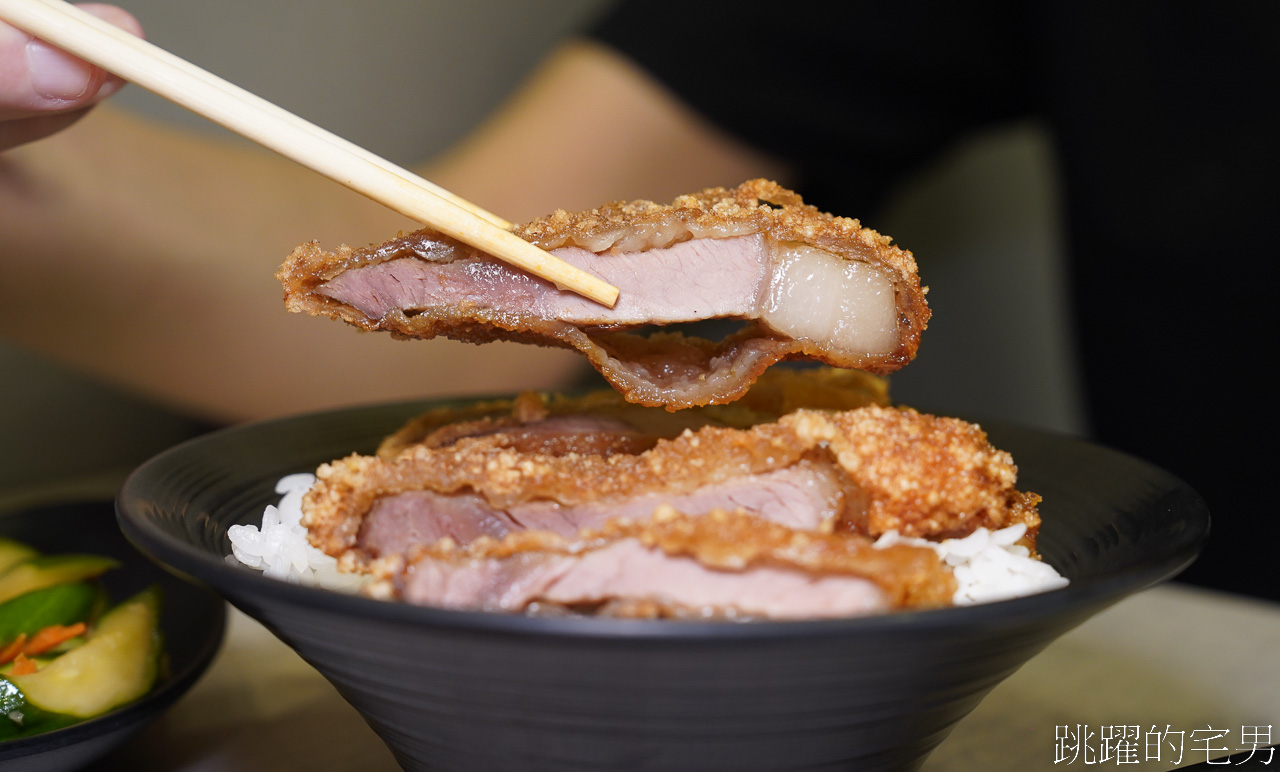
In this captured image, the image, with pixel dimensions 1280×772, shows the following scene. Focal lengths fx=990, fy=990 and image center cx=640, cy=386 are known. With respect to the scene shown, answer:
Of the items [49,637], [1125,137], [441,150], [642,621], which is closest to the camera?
[642,621]

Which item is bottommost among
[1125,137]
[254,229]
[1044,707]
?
[1044,707]

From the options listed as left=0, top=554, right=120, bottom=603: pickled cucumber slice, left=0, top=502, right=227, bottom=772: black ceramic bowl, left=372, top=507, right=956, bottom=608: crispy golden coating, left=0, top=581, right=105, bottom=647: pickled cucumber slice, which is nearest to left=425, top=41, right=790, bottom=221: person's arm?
left=0, top=502, right=227, bottom=772: black ceramic bowl

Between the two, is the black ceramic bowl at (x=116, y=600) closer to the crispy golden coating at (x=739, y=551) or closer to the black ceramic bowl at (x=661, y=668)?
the black ceramic bowl at (x=661, y=668)

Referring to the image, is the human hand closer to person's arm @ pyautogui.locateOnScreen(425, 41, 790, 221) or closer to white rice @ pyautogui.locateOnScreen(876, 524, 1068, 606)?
white rice @ pyautogui.locateOnScreen(876, 524, 1068, 606)

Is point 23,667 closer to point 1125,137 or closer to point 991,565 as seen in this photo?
point 991,565

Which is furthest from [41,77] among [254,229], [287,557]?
[254,229]

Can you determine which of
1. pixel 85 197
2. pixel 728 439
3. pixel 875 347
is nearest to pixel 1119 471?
pixel 875 347
